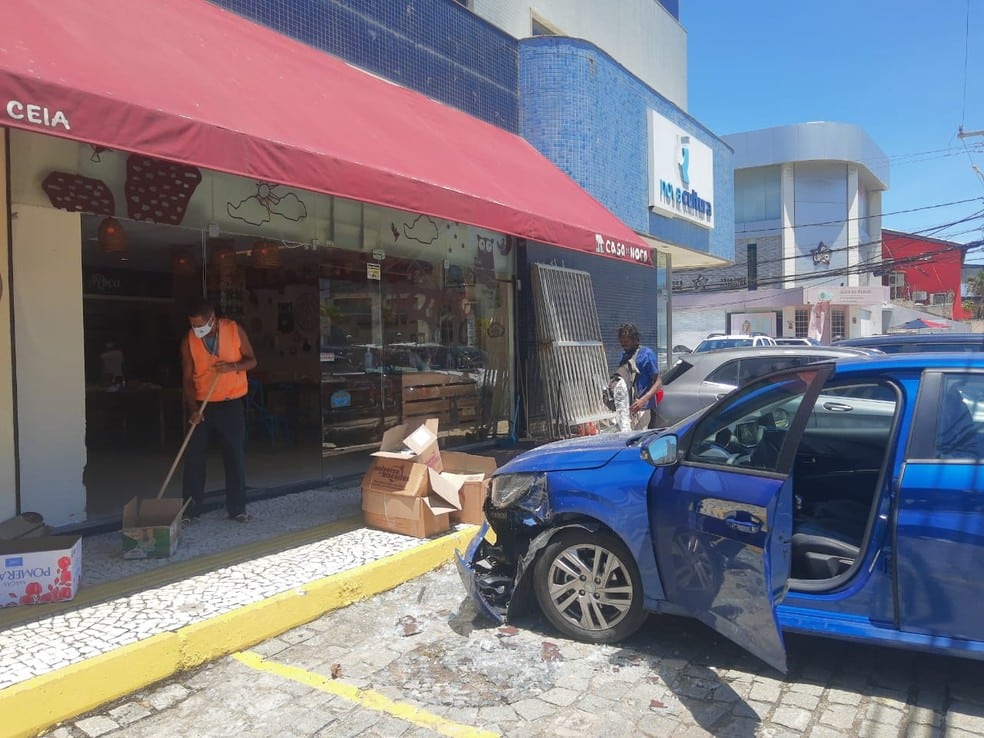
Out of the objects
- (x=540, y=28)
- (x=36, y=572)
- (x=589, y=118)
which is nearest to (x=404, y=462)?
(x=36, y=572)

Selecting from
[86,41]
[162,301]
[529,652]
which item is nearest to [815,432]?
[529,652]

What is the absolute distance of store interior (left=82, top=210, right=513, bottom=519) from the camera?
827 cm

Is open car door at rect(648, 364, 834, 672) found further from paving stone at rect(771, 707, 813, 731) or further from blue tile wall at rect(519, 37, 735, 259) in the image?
blue tile wall at rect(519, 37, 735, 259)

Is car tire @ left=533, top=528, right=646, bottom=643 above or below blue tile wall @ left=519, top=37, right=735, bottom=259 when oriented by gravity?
below

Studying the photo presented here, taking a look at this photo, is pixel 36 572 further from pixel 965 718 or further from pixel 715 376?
pixel 715 376

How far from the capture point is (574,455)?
4.27 m

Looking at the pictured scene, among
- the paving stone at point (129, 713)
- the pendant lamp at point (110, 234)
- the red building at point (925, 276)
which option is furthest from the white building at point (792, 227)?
the paving stone at point (129, 713)

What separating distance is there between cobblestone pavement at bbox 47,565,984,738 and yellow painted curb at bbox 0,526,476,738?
0.07m

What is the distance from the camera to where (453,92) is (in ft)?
31.6

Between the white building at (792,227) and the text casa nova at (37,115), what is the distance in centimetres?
3649

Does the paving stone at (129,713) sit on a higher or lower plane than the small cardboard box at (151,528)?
lower

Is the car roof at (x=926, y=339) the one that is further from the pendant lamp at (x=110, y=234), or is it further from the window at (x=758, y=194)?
the window at (x=758, y=194)

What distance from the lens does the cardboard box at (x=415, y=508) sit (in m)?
5.78

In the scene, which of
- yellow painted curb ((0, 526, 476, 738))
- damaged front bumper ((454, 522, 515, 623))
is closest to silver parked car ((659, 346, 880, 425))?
yellow painted curb ((0, 526, 476, 738))
